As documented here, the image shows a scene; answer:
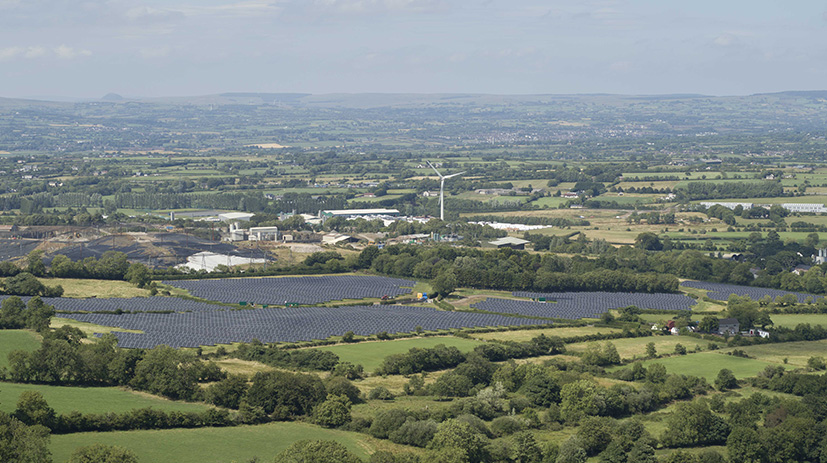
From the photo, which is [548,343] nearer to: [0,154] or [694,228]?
[694,228]

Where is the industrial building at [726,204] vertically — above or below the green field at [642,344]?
below

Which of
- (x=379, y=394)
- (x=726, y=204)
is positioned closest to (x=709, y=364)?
(x=379, y=394)

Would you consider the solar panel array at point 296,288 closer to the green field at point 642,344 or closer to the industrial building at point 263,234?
the green field at point 642,344

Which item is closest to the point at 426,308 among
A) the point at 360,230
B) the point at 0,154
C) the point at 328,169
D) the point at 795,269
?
the point at 795,269

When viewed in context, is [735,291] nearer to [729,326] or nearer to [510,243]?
[729,326]

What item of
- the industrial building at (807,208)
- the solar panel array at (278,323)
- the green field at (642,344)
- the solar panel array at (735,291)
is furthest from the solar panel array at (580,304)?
the industrial building at (807,208)

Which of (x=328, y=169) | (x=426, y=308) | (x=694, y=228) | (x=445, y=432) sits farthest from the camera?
(x=328, y=169)

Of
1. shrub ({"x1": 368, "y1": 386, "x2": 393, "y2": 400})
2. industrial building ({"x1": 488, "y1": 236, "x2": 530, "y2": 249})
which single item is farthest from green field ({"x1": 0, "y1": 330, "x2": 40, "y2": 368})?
industrial building ({"x1": 488, "y1": 236, "x2": 530, "y2": 249})
